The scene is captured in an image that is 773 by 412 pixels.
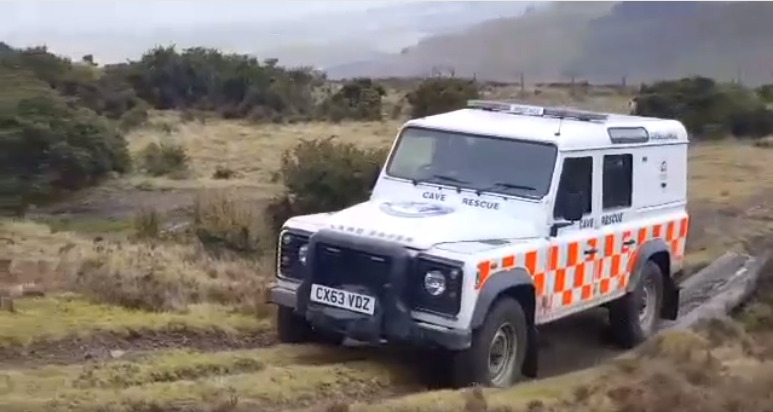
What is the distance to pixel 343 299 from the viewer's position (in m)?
8.57

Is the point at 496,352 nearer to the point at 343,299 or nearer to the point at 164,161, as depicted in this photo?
the point at 343,299

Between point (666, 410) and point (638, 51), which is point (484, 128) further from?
point (638, 51)

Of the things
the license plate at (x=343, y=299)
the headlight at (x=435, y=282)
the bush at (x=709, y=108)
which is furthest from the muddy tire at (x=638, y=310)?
the bush at (x=709, y=108)

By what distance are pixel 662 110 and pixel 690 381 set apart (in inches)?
1403

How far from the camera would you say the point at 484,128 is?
33.5 ft

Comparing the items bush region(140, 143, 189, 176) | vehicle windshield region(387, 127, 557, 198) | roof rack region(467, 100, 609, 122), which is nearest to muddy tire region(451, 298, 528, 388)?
vehicle windshield region(387, 127, 557, 198)

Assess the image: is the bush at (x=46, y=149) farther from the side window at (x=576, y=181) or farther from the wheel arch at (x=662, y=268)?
the side window at (x=576, y=181)

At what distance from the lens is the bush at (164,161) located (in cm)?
2889

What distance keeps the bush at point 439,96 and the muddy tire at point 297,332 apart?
32.9 meters

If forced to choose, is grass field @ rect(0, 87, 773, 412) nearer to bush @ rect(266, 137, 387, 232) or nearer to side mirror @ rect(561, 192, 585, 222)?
side mirror @ rect(561, 192, 585, 222)

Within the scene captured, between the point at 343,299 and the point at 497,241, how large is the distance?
1.27m

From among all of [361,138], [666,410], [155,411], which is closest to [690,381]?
[666,410]

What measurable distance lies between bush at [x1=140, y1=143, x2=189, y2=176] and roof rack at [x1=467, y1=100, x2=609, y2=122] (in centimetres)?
1828

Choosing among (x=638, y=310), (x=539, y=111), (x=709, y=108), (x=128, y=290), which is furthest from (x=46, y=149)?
(x=709, y=108)
